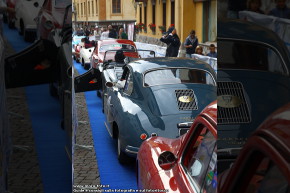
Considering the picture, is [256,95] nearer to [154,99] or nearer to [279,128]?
[279,128]

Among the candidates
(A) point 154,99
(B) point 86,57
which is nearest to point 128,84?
(A) point 154,99

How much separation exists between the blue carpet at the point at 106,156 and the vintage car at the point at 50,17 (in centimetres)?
52

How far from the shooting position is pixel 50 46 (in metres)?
0.94

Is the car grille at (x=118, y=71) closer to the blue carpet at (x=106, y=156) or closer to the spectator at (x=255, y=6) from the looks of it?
the blue carpet at (x=106, y=156)

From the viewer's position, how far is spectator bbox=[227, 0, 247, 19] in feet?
2.38

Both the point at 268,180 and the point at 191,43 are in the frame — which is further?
the point at 191,43

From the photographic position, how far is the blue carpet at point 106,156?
1.50 m

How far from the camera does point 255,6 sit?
0.71 meters

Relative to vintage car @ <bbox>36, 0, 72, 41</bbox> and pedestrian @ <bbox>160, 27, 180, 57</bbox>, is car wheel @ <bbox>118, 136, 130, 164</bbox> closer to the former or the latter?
pedestrian @ <bbox>160, 27, 180, 57</bbox>

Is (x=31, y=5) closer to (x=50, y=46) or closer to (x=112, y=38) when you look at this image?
(x=50, y=46)

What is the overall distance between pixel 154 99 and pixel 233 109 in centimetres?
121

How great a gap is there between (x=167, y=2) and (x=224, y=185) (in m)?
0.90

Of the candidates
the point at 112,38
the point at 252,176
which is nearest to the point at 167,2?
the point at 112,38

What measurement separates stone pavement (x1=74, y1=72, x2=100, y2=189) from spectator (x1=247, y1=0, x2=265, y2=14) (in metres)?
0.75
